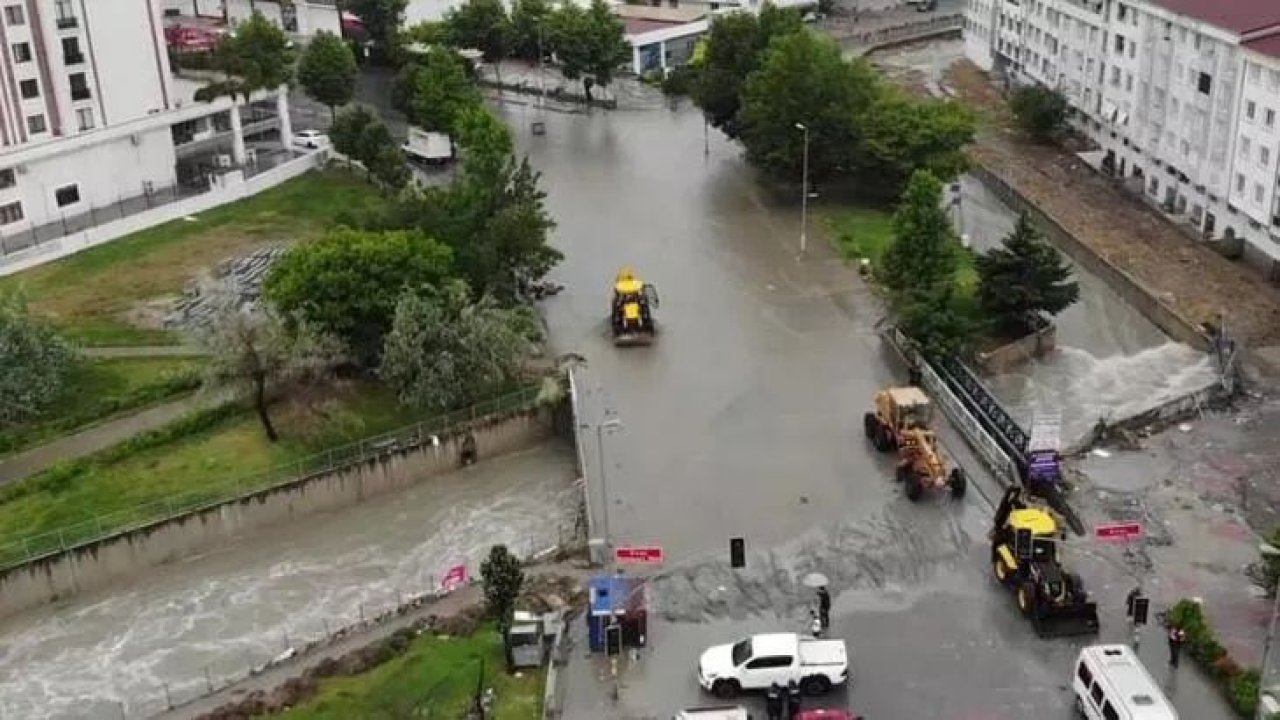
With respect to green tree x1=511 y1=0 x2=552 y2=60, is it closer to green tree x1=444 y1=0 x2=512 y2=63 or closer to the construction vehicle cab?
green tree x1=444 y1=0 x2=512 y2=63

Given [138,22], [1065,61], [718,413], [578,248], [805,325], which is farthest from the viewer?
[1065,61]

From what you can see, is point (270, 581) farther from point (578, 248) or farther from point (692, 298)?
point (578, 248)

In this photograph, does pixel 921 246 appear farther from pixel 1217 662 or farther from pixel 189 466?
pixel 189 466

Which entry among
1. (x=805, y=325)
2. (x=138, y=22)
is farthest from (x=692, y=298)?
(x=138, y=22)

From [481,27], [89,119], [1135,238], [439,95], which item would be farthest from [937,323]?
[481,27]

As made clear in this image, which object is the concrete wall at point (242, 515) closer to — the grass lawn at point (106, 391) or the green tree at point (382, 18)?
the grass lawn at point (106, 391)

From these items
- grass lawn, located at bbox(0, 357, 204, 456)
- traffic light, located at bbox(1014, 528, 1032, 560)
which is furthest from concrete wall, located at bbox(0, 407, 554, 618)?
traffic light, located at bbox(1014, 528, 1032, 560)
